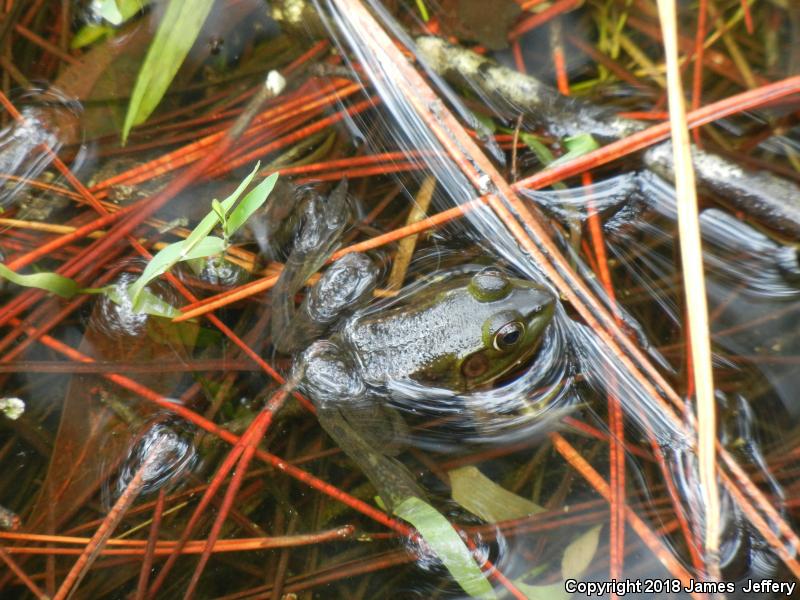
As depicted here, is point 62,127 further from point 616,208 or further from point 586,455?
point 586,455

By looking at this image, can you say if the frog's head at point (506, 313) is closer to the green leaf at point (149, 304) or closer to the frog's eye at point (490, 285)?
the frog's eye at point (490, 285)

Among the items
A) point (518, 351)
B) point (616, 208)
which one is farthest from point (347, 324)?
point (616, 208)

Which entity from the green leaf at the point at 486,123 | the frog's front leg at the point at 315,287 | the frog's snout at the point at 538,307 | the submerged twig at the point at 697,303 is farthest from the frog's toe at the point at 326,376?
the submerged twig at the point at 697,303

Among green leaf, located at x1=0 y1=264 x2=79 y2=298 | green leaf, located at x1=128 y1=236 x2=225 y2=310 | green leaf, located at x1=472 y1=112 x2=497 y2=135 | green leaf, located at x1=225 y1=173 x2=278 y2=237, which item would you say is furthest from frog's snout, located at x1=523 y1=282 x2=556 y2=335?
green leaf, located at x1=0 y1=264 x2=79 y2=298

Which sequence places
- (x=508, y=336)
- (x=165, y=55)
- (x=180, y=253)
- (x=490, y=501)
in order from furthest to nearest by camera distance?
(x=165, y=55), (x=508, y=336), (x=490, y=501), (x=180, y=253)

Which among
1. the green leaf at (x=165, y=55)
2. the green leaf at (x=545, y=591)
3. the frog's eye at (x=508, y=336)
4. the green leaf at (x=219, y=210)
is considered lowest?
the green leaf at (x=545, y=591)

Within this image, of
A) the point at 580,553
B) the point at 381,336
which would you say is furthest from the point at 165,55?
the point at 580,553

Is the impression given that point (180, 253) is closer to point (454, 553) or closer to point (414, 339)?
point (414, 339)
